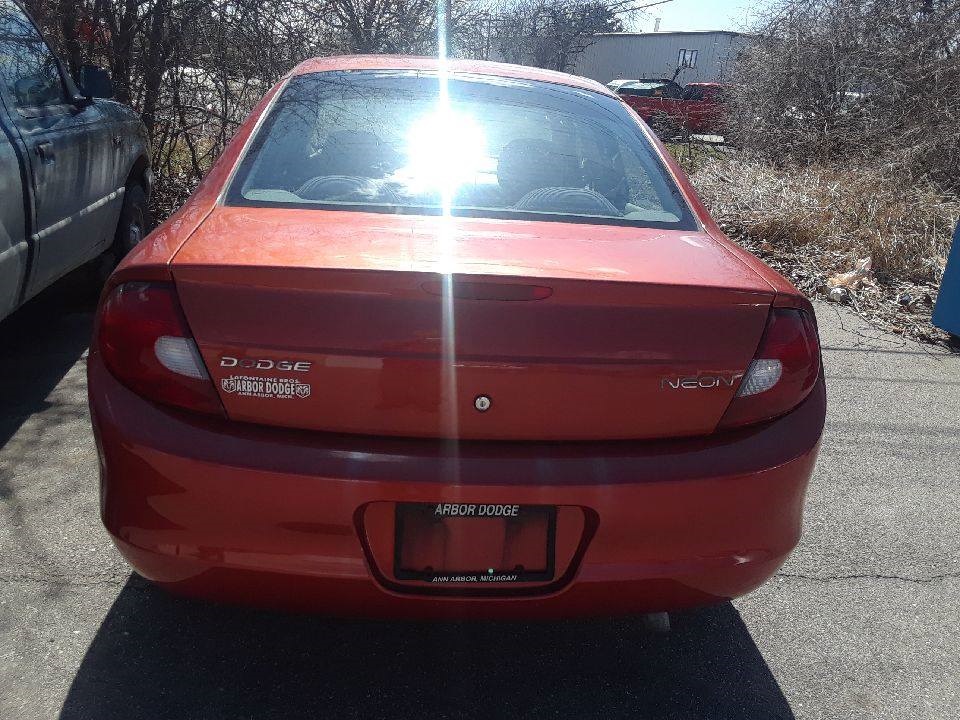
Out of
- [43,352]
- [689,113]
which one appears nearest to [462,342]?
[43,352]

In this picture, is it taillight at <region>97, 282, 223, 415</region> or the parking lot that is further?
the parking lot

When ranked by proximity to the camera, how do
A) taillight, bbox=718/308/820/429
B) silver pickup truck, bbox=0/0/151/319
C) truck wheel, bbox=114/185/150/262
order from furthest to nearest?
truck wheel, bbox=114/185/150/262 → silver pickup truck, bbox=0/0/151/319 → taillight, bbox=718/308/820/429

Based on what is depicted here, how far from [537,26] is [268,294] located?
96.2 feet

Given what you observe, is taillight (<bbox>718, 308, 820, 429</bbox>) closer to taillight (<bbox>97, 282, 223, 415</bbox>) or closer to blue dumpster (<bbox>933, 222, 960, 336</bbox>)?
taillight (<bbox>97, 282, 223, 415</bbox>)

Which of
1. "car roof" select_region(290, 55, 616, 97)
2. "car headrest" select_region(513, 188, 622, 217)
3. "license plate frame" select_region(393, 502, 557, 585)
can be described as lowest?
"license plate frame" select_region(393, 502, 557, 585)

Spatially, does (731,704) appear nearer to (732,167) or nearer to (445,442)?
(445,442)

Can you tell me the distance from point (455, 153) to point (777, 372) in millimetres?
1255

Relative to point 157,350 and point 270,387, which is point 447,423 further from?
point 157,350

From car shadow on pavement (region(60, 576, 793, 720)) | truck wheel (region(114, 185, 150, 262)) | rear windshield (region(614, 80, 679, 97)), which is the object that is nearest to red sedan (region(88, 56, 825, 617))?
car shadow on pavement (region(60, 576, 793, 720))

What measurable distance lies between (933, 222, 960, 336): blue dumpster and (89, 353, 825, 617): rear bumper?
4.51 meters

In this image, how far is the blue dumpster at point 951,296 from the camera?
5.75 m

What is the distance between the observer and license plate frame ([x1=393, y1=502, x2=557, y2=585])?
6.06ft

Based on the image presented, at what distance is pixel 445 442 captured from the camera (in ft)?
6.10

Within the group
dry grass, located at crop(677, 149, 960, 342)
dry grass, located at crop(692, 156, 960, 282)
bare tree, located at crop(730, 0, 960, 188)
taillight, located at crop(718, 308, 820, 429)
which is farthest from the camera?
bare tree, located at crop(730, 0, 960, 188)
